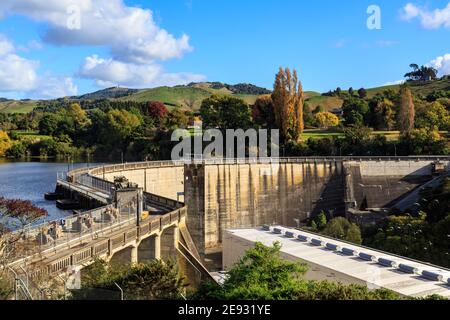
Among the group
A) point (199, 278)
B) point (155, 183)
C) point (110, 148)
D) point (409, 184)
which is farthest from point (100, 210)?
point (110, 148)

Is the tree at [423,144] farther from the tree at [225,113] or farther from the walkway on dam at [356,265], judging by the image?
the walkway on dam at [356,265]

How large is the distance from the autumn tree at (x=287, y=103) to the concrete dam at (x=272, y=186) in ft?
77.6

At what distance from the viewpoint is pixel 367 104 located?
138250mm

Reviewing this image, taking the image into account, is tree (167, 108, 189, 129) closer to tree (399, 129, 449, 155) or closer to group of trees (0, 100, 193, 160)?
group of trees (0, 100, 193, 160)

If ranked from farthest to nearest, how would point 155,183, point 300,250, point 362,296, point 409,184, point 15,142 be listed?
point 15,142, point 409,184, point 155,183, point 300,250, point 362,296

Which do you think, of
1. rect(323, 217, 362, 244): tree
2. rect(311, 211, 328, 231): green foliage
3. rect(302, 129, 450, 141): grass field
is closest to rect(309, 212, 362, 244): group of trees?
rect(323, 217, 362, 244): tree

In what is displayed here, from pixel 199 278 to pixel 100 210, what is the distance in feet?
25.9

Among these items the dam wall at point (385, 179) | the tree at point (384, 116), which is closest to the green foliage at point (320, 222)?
the dam wall at point (385, 179)

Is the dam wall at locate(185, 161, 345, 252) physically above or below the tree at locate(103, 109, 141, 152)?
below

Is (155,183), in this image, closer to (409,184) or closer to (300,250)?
(300,250)

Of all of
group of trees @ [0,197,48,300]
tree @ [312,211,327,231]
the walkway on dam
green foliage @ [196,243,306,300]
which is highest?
group of trees @ [0,197,48,300]

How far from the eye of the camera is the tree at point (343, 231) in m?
54.0

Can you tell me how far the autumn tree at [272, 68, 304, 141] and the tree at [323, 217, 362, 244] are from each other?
42.1 m

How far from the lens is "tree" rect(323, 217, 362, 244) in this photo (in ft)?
177
